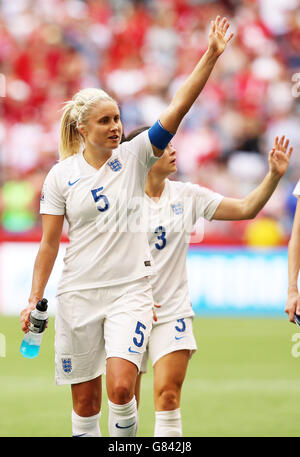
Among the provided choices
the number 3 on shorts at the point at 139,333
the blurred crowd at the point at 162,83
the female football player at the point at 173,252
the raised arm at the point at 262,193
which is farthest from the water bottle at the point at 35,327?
the blurred crowd at the point at 162,83

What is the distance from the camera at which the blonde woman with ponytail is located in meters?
5.20

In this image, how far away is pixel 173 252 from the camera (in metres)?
5.97

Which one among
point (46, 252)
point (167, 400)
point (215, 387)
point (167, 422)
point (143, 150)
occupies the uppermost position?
point (143, 150)

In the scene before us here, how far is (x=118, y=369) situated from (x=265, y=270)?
7.64 meters

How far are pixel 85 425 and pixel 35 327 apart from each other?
67 centimetres

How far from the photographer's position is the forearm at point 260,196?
559cm

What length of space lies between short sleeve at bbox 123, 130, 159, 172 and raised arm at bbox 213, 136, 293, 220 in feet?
2.53

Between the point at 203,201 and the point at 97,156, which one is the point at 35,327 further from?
the point at 203,201

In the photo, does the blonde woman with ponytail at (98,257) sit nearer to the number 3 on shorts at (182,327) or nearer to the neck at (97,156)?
the neck at (97,156)

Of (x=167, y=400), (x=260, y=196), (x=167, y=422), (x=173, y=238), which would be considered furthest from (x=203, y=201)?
(x=167, y=422)

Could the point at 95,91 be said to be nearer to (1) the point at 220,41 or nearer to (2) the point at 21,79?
(1) the point at 220,41

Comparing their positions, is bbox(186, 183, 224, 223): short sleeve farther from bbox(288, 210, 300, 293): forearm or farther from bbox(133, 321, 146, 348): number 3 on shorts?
bbox(133, 321, 146, 348): number 3 on shorts
